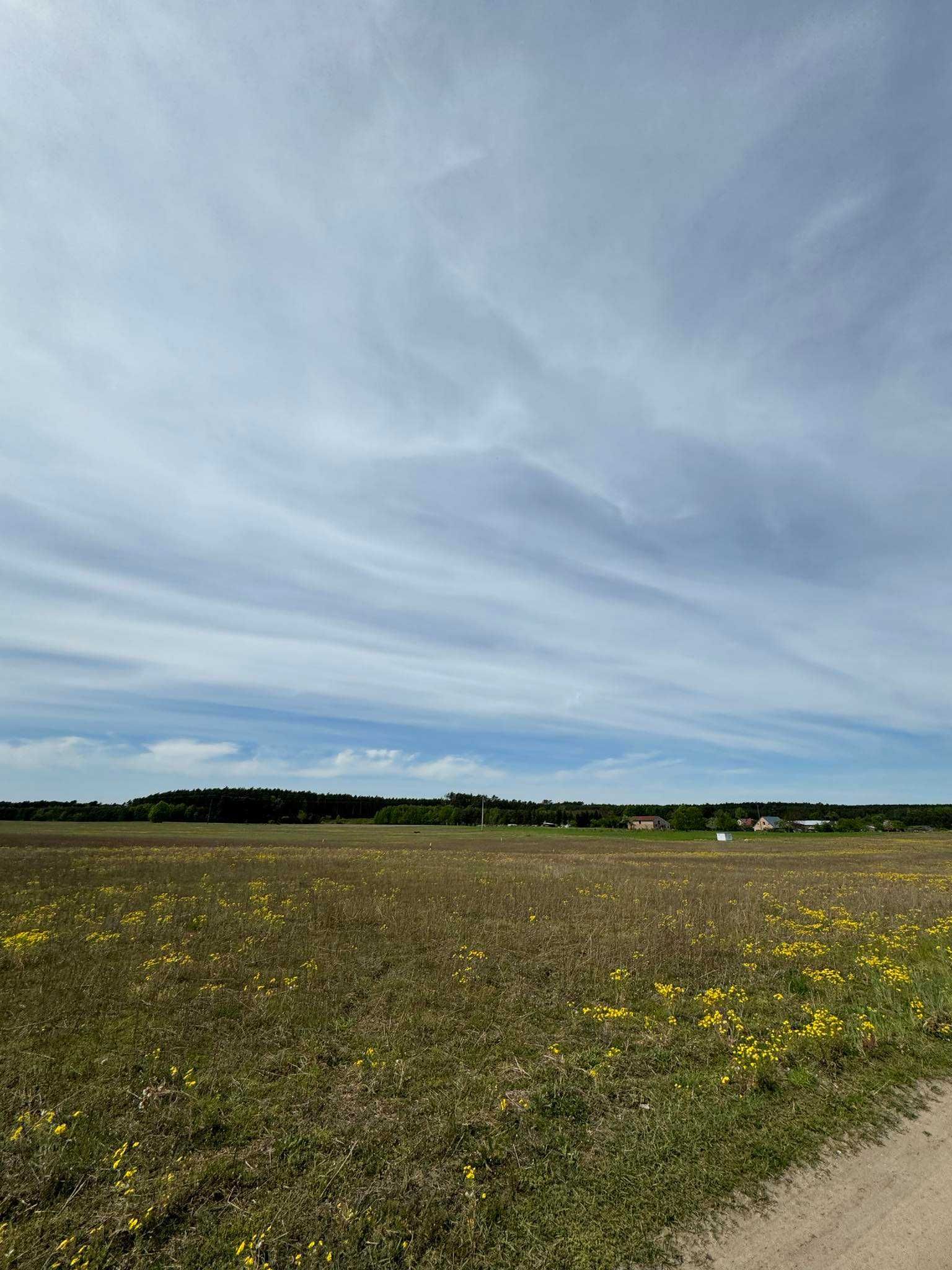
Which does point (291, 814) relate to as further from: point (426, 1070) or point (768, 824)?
point (426, 1070)

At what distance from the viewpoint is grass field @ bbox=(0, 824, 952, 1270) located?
6.08 meters

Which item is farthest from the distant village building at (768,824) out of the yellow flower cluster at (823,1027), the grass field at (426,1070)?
the yellow flower cluster at (823,1027)

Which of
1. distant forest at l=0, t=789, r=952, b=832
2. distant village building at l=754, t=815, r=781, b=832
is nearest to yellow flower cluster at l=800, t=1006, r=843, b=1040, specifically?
distant forest at l=0, t=789, r=952, b=832

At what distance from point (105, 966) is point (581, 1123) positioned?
11595mm

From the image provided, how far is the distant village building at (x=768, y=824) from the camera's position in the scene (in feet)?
572

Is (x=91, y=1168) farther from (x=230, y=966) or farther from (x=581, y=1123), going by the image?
(x=230, y=966)

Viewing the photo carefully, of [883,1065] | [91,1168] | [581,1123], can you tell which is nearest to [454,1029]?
[581,1123]

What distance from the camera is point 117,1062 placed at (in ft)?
30.6

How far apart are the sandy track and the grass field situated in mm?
415

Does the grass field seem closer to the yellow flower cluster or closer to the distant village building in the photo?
the yellow flower cluster

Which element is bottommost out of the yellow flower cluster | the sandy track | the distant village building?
the sandy track

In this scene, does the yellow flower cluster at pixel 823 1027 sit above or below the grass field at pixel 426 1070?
above

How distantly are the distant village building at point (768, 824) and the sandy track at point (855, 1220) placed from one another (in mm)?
186048

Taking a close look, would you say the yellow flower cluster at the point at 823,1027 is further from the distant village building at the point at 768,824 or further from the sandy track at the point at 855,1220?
the distant village building at the point at 768,824
